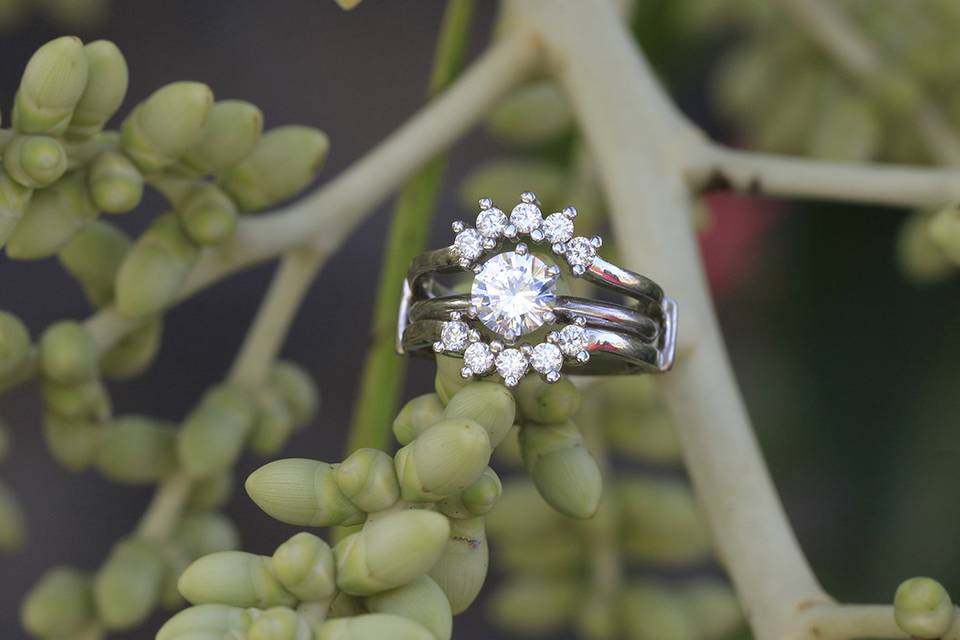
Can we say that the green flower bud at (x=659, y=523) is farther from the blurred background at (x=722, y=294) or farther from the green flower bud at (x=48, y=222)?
the green flower bud at (x=48, y=222)

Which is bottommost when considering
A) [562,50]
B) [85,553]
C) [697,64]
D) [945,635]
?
[945,635]

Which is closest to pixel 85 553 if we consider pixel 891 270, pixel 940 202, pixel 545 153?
pixel 545 153

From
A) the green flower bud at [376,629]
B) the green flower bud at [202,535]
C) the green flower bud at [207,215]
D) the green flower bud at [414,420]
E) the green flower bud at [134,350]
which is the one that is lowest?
the green flower bud at [376,629]

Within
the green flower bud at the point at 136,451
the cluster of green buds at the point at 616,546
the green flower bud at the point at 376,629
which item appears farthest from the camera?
the cluster of green buds at the point at 616,546

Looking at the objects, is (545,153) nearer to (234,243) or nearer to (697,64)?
(697,64)

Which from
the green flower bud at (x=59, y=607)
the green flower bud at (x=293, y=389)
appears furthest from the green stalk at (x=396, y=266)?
the green flower bud at (x=59, y=607)

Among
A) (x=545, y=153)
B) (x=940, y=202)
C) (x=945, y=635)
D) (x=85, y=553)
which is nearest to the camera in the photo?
(x=945, y=635)
